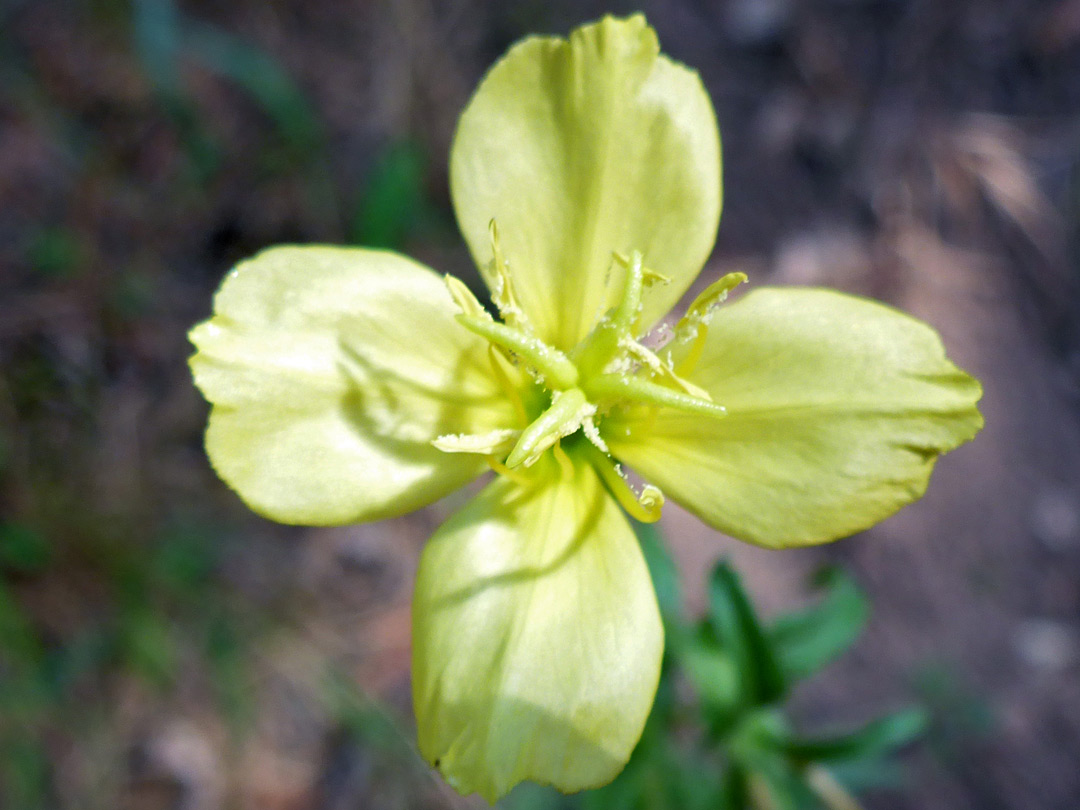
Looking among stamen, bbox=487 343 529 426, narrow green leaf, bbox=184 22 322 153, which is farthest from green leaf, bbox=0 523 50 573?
stamen, bbox=487 343 529 426

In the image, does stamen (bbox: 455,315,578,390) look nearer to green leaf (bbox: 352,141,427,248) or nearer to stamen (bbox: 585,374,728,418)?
stamen (bbox: 585,374,728,418)

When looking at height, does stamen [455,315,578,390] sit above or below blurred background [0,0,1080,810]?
above

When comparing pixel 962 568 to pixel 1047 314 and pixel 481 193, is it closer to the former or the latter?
pixel 1047 314

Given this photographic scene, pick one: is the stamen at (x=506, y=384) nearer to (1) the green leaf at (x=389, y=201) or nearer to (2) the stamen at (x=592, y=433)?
(2) the stamen at (x=592, y=433)

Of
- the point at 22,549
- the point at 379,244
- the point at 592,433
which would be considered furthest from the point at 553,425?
the point at 22,549

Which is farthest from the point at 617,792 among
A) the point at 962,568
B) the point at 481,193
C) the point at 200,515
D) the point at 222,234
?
the point at 222,234
